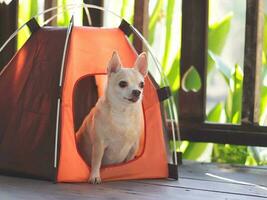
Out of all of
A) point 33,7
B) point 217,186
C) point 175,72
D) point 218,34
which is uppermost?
point 33,7

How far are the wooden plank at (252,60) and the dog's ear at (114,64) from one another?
0.59 metres

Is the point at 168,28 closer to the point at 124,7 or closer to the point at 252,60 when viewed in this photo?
the point at 124,7

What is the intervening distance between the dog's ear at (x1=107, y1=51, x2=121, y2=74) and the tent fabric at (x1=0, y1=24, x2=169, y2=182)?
107 mm

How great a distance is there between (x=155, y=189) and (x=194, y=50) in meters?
0.68

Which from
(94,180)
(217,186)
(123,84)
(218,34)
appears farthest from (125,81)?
(218,34)

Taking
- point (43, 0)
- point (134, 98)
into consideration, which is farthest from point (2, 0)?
point (134, 98)

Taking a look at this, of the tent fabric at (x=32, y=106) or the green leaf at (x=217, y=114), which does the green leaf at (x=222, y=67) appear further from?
the tent fabric at (x=32, y=106)

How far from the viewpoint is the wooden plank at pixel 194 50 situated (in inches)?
84.2

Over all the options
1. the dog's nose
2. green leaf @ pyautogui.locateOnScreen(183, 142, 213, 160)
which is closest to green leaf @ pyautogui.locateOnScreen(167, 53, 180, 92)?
green leaf @ pyautogui.locateOnScreen(183, 142, 213, 160)

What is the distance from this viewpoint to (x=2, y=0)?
2311 millimetres

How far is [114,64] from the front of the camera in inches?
68.5

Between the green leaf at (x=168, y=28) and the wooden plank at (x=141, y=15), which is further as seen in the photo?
the green leaf at (x=168, y=28)

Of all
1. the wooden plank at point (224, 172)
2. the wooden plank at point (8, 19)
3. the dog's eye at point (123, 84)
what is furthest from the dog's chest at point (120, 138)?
the wooden plank at point (8, 19)

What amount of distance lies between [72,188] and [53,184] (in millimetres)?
73
